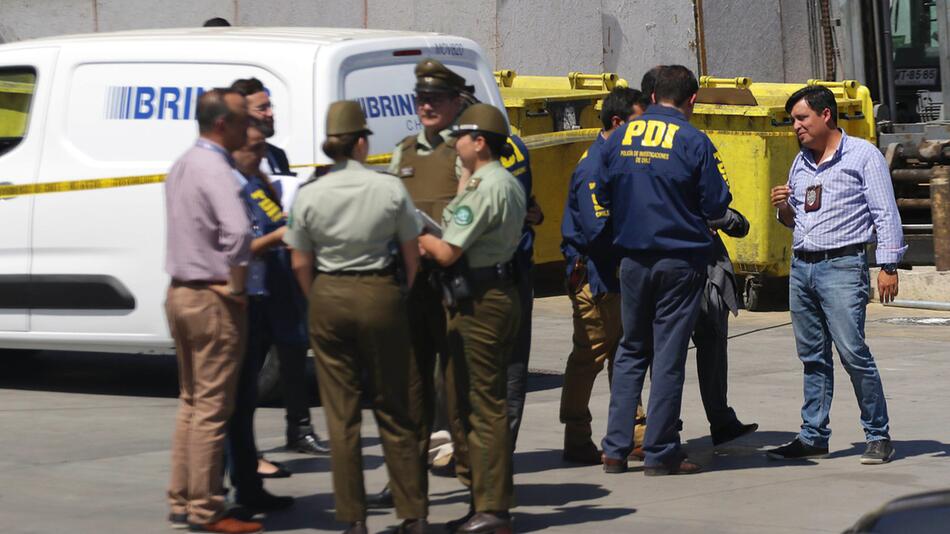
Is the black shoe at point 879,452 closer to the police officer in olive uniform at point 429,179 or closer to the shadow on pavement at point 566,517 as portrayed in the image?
the shadow on pavement at point 566,517

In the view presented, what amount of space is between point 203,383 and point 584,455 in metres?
2.23

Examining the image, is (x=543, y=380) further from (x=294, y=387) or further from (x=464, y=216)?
(x=464, y=216)

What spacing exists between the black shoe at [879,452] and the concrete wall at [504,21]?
1121 cm

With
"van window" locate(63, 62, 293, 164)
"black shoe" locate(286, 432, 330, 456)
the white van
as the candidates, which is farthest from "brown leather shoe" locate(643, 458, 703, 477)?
"van window" locate(63, 62, 293, 164)

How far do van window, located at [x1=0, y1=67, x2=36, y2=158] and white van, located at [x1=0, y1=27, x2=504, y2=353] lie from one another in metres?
0.01

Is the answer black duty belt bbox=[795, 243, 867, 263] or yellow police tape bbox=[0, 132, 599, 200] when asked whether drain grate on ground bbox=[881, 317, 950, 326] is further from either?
yellow police tape bbox=[0, 132, 599, 200]

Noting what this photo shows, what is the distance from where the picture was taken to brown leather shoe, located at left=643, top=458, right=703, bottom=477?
733 cm

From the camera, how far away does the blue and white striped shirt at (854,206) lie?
7438mm

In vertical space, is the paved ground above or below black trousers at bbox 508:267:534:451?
below

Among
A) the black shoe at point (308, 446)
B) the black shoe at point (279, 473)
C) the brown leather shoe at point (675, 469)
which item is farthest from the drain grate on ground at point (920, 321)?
the black shoe at point (279, 473)

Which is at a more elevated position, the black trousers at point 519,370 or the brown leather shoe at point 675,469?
the black trousers at point 519,370

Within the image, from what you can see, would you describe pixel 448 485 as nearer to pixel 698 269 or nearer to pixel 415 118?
pixel 698 269

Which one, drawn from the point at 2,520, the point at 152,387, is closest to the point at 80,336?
the point at 152,387

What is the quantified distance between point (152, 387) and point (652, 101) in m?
3.79
